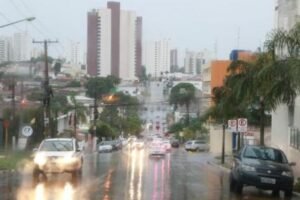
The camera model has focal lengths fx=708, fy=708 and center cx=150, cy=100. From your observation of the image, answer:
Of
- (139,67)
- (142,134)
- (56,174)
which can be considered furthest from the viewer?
(142,134)

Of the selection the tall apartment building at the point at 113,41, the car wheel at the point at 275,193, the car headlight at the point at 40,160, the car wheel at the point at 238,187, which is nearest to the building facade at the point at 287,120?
the car wheel at the point at 275,193

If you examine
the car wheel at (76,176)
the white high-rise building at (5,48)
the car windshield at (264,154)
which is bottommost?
the car wheel at (76,176)

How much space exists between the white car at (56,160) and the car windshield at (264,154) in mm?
7663

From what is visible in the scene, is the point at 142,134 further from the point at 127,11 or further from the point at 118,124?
the point at 127,11

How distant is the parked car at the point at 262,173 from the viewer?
22297 mm

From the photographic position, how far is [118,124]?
142m

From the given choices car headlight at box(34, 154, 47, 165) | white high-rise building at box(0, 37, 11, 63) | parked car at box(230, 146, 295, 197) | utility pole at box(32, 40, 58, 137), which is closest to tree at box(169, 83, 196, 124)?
white high-rise building at box(0, 37, 11, 63)

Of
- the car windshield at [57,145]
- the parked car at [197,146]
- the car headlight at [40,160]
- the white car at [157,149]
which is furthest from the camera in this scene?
the parked car at [197,146]

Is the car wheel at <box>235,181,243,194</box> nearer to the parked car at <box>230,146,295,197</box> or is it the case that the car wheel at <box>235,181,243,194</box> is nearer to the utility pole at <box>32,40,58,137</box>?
the parked car at <box>230,146,295,197</box>

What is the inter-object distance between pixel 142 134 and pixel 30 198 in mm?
163171

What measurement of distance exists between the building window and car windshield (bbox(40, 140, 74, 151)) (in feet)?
38.4

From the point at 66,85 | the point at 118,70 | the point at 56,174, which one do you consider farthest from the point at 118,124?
the point at 56,174

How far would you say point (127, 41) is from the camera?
454 ft

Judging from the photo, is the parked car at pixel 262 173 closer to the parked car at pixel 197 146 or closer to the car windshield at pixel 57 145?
the car windshield at pixel 57 145
